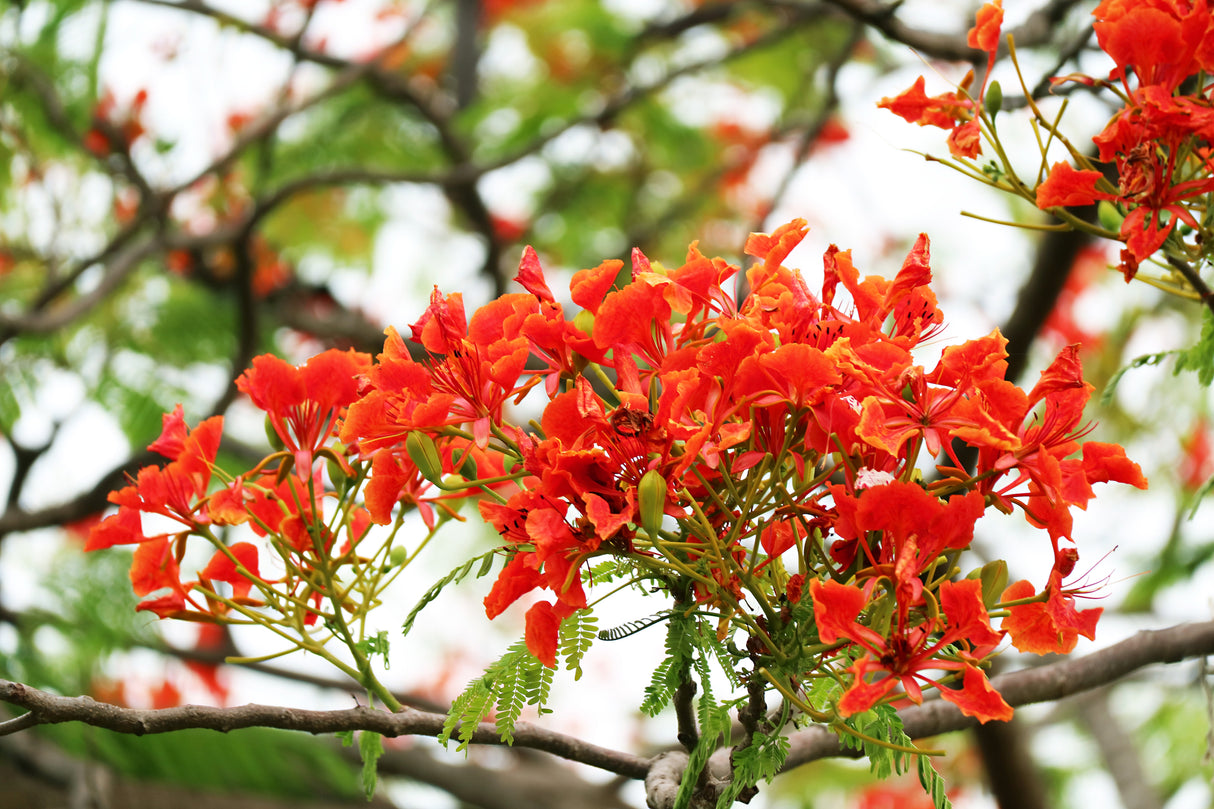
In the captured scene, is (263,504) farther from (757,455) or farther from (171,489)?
(757,455)

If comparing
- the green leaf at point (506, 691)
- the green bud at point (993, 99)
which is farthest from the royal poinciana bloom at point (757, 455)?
the green bud at point (993, 99)

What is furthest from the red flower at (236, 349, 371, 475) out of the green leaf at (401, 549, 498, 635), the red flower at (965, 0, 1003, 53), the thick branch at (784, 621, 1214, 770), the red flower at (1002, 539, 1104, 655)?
the thick branch at (784, 621, 1214, 770)

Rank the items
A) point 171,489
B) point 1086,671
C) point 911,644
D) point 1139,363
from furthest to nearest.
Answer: point 1086,671 < point 1139,363 < point 171,489 < point 911,644

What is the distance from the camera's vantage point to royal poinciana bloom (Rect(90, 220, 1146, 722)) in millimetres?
930

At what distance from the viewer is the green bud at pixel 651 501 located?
92 centimetres

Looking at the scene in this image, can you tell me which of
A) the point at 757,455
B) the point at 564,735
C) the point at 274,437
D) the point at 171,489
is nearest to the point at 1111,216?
the point at 757,455

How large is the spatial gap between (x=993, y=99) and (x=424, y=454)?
→ 2.83 feet

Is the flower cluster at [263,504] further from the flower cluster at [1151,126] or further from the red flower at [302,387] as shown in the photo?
the flower cluster at [1151,126]

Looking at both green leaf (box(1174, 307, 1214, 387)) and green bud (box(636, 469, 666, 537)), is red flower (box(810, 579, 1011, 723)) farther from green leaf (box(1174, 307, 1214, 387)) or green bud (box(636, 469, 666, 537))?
green leaf (box(1174, 307, 1214, 387))

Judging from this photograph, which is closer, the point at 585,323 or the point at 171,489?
the point at 585,323

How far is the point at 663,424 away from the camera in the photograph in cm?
→ 98

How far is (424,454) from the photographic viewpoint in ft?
3.51

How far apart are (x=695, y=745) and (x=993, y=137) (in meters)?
0.82

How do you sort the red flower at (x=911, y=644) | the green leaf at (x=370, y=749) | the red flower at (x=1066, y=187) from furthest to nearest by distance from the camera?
1. the green leaf at (x=370, y=749)
2. the red flower at (x=1066, y=187)
3. the red flower at (x=911, y=644)
